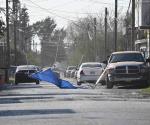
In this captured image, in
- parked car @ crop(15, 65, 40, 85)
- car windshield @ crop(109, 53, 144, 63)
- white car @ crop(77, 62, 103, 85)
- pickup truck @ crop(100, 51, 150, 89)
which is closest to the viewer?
pickup truck @ crop(100, 51, 150, 89)

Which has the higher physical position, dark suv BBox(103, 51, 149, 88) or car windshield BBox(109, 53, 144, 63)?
car windshield BBox(109, 53, 144, 63)

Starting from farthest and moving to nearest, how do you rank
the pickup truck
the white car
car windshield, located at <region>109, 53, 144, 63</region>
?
the white car < car windshield, located at <region>109, 53, 144, 63</region> < the pickup truck

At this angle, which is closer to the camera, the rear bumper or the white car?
the rear bumper

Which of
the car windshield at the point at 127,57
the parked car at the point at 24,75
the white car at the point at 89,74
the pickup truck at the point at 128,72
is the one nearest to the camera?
the pickup truck at the point at 128,72

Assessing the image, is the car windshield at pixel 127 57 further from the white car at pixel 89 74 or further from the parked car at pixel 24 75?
the parked car at pixel 24 75

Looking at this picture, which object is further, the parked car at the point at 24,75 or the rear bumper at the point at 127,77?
the parked car at the point at 24,75

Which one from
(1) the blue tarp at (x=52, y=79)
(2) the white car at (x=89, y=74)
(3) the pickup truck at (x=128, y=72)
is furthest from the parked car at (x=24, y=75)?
(3) the pickup truck at (x=128, y=72)

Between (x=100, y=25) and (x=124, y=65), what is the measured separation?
83.4 metres

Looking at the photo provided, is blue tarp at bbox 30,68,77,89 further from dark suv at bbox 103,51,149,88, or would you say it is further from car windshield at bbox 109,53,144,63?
dark suv at bbox 103,51,149,88

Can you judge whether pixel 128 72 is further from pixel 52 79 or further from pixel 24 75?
pixel 24 75

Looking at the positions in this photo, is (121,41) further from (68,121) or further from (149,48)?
(68,121)

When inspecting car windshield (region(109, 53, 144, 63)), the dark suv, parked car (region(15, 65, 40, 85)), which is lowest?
parked car (region(15, 65, 40, 85))

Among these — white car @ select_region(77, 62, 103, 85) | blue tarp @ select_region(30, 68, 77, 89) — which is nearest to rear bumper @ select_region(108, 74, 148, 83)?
blue tarp @ select_region(30, 68, 77, 89)

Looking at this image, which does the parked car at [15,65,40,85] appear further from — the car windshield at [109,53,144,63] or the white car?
the car windshield at [109,53,144,63]
